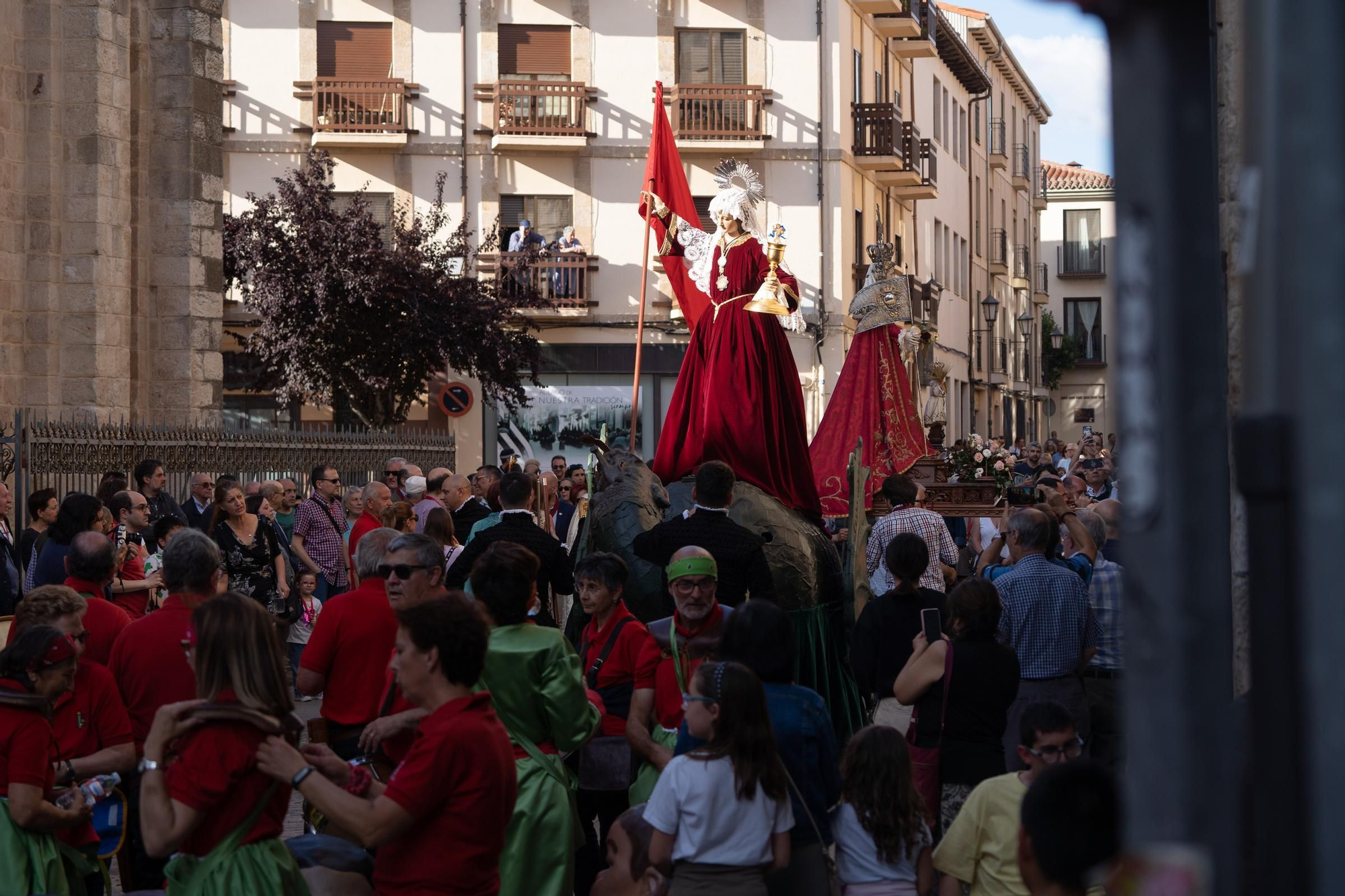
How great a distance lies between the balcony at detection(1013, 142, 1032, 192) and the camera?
4971 cm

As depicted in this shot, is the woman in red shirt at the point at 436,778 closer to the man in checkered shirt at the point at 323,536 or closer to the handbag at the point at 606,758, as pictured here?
the handbag at the point at 606,758

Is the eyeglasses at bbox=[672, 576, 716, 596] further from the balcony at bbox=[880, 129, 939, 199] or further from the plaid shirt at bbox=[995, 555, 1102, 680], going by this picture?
the balcony at bbox=[880, 129, 939, 199]

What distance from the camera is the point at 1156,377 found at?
111 cm

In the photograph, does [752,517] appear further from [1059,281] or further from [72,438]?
[1059,281]

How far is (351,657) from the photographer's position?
542cm

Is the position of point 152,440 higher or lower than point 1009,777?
higher

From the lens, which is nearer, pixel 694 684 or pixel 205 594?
pixel 694 684

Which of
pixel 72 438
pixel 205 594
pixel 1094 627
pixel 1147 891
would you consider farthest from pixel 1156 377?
pixel 72 438

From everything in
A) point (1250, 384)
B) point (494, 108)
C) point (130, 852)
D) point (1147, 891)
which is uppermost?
point (494, 108)

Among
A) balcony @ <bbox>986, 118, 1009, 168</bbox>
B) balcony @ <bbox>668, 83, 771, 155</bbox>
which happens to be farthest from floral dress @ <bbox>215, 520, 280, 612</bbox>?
balcony @ <bbox>986, 118, 1009, 168</bbox>

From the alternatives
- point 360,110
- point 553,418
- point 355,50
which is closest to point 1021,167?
point 553,418

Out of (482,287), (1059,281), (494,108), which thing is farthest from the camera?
(1059,281)

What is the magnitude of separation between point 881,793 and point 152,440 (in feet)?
34.3

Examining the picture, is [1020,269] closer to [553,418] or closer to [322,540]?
[553,418]
